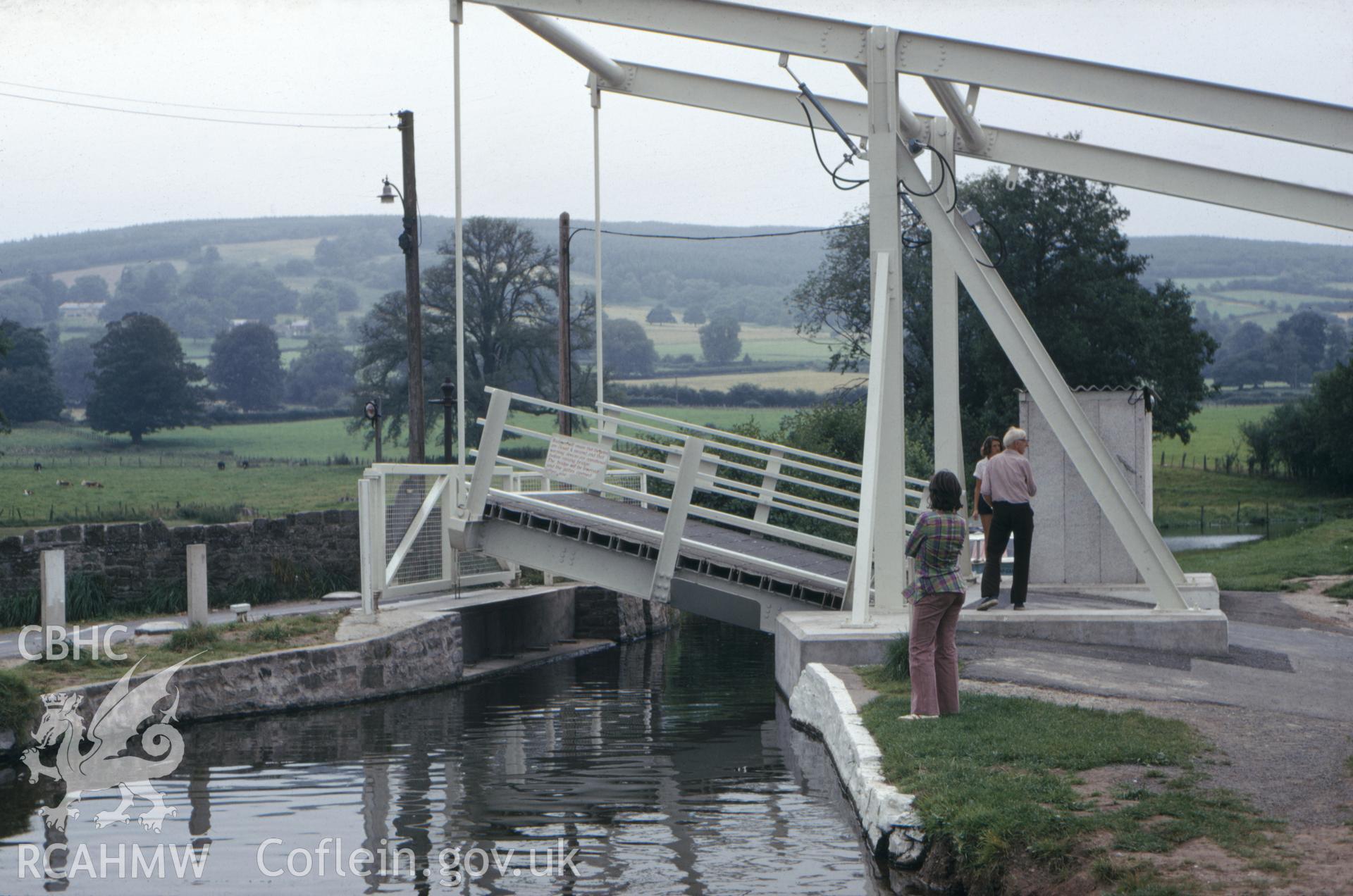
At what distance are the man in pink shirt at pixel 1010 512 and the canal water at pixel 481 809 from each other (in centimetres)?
231

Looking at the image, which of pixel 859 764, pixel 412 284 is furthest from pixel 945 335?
pixel 412 284

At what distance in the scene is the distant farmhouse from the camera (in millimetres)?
142750

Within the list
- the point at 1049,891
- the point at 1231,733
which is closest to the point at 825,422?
the point at 1231,733

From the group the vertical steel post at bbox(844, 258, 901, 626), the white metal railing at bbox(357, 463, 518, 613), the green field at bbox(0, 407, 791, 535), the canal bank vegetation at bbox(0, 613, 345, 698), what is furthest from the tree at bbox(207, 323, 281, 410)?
the vertical steel post at bbox(844, 258, 901, 626)

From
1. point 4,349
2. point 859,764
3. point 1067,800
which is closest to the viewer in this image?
point 1067,800

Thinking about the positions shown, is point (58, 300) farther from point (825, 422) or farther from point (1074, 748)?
point (1074, 748)

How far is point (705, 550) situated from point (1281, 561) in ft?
48.2

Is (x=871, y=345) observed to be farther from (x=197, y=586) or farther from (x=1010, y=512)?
(x=197, y=586)

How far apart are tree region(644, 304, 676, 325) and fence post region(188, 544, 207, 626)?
133036 millimetres

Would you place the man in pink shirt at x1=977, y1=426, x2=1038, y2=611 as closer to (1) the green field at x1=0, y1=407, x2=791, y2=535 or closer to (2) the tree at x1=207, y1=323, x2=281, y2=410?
(1) the green field at x1=0, y1=407, x2=791, y2=535

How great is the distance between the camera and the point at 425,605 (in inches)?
704

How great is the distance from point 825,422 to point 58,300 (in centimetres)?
13519

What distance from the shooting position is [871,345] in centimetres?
1214

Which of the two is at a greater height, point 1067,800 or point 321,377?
point 321,377
